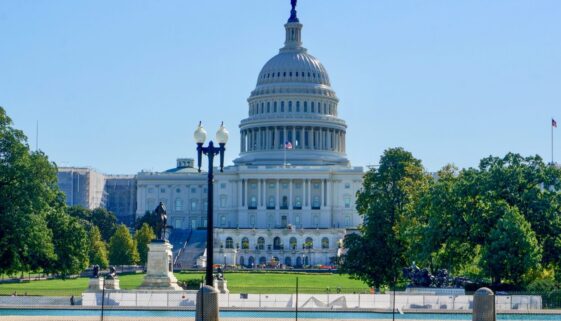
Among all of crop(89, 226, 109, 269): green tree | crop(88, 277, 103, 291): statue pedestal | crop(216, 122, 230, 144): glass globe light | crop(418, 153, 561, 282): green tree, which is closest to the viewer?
crop(216, 122, 230, 144): glass globe light

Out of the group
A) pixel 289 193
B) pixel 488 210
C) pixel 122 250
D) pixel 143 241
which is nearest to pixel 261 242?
pixel 289 193

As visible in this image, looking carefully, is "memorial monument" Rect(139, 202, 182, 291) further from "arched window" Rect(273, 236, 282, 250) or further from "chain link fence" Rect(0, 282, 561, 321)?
"arched window" Rect(273, 236, 282, 250)

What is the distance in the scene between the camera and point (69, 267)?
7638 centimetres

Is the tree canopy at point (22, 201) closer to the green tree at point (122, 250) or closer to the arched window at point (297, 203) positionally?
the green tree at point (122, 250)

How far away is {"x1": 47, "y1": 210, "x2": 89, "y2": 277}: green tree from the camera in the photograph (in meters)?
76.2

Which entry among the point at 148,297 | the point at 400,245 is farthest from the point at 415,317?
the point at 400,245

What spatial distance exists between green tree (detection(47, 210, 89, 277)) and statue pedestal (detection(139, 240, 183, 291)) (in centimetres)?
1225

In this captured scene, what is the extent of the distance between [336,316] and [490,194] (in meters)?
22.4

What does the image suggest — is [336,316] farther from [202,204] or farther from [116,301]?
[202,204]

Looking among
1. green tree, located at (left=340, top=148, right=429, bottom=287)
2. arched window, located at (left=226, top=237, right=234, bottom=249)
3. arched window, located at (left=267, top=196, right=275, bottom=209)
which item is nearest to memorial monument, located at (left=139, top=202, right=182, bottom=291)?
green tree, located at (left=340, top=148, right=429, bottom=287)

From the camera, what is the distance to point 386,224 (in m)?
83.1

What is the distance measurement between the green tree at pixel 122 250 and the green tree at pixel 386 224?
177 feet

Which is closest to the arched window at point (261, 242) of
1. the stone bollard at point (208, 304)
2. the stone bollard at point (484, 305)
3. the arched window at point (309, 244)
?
the arched window at point (309, 244)

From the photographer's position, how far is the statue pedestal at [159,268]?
212ft
